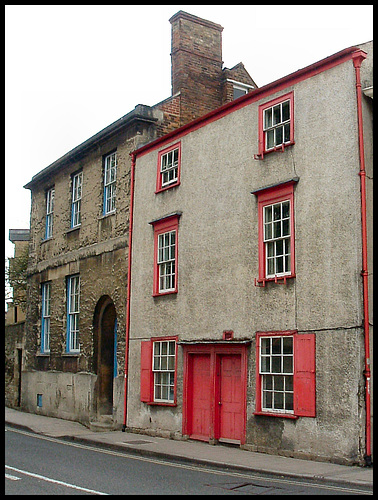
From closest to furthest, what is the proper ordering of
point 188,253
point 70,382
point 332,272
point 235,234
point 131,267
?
point 332,272
point 235,234
point 188,253
point 131,267
point 70,382

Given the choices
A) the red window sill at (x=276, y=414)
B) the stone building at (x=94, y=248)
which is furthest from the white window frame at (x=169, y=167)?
the red window sill at (x=276, y=414)

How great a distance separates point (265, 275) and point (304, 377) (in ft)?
8.24

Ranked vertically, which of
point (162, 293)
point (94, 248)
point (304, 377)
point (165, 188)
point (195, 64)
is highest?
point (195, 64)

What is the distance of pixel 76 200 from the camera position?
22.9m

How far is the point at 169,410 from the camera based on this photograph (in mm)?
16734

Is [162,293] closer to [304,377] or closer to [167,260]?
[167,260]

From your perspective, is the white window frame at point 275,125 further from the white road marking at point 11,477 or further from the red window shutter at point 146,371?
the white road marking at point 11,477

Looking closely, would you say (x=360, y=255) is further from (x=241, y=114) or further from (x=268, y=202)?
(x=241, y=114)

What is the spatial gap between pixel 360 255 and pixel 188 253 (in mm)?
5492

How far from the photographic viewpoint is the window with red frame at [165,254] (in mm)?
17375

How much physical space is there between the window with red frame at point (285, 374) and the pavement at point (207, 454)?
1.00 metres

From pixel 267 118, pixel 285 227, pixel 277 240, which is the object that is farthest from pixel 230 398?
pixel 267 118

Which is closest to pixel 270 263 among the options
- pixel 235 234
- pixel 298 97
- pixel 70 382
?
pixel 235 234

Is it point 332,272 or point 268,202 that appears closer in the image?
point 332,272
